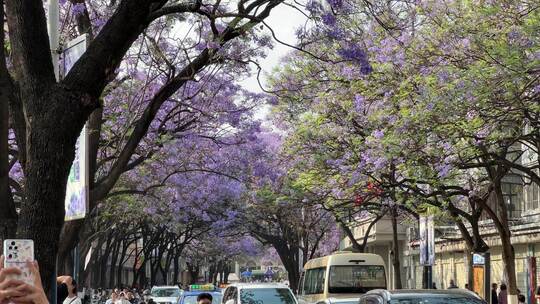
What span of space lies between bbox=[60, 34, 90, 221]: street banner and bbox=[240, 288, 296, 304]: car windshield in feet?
26.6

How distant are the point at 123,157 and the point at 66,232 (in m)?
1.34

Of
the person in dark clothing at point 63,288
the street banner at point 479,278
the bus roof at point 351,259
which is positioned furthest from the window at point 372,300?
the bus roof at point 351,259

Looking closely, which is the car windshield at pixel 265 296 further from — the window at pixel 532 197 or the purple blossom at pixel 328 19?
the window at pixel 532 197

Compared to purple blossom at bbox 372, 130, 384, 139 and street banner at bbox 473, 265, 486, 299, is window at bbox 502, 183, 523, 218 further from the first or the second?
purple blossom at bbox 372, 130, 384, 139

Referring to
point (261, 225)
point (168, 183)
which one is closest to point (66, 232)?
point (168, 183)

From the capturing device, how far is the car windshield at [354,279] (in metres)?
21.4

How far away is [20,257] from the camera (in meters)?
2.77

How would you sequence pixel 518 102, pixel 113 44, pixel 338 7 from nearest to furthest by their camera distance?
pixel 113 44 → pixel 338 7 → pixel 518 102

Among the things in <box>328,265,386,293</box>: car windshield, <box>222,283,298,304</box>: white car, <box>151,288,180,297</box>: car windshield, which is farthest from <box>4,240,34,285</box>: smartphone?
<box>151,288,180,297</box>: car windshield

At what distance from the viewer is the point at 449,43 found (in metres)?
14.6

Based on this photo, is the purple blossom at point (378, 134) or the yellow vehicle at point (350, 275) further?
the yellow vehicle at point (350, 275)

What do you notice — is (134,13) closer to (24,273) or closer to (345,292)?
(24,273)

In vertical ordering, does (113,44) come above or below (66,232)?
above

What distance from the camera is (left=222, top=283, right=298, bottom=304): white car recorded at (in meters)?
15.3
